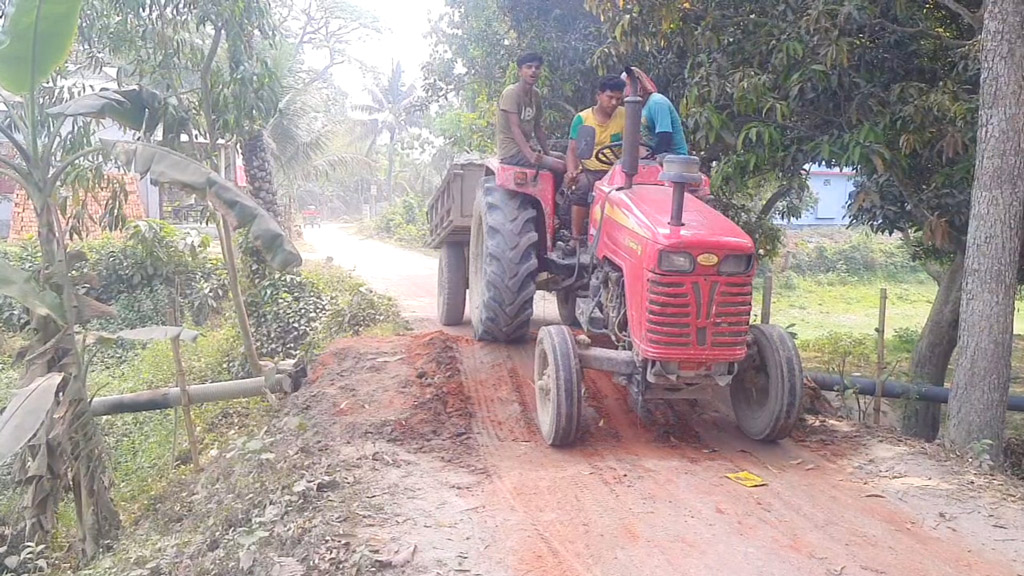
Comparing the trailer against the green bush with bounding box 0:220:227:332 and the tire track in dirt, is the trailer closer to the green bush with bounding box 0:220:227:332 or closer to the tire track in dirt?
the tire track in dirt

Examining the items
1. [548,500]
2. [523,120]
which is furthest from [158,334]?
[523,120]

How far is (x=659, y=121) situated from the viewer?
20.2 ft

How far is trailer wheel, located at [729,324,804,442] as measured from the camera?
5.36m

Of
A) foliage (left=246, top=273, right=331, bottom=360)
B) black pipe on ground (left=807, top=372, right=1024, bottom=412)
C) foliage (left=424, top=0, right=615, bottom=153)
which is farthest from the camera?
foliage (left=246, top=273, right=331, bottom=360)

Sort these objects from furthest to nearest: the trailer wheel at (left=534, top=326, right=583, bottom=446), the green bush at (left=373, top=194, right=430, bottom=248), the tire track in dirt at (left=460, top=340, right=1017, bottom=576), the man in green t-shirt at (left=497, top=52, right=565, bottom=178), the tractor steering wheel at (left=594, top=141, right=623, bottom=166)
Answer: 1. the green bush at (left=373, top=194, right=430, bottom=248)
2. the man in green t-shirt at (left=497, top=52, right=565, bottom=178)
3. the tractor steering wheel at (left=594, top=141, right=623, bottom=166)
4. the trailer wheel at (left=534, top=326, right=583, bottom=446)
5. the tire track in dirt at (left=460, top=340, right=1017, bottom=576)

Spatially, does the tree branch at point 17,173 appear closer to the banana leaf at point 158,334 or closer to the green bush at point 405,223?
the banana leaf at point 158,334

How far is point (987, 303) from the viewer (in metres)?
5.64

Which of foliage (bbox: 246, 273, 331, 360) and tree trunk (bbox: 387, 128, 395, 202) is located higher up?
tree trunk (bbox: 387, 128, 395, 202)

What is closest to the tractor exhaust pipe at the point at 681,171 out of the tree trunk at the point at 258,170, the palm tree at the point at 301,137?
the tree trunk at the point at 258,170

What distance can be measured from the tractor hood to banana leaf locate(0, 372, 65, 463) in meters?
3.80

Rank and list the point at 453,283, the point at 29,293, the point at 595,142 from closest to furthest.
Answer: the point at 29,293, the point at 595,142, the point at 453,283

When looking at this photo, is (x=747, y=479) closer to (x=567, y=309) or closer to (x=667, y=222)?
(x=667, y=222)

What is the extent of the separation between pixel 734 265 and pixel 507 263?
1959mm

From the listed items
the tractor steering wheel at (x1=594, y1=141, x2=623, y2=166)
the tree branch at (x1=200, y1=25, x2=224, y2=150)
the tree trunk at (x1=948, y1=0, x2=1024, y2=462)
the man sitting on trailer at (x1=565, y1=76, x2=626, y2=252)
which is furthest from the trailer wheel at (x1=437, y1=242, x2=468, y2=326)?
the tree trunk at (x1=948, y1=0, x2=1024, y2=462)
